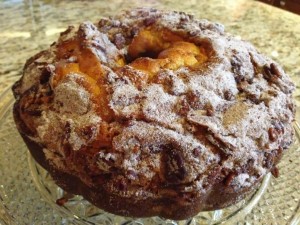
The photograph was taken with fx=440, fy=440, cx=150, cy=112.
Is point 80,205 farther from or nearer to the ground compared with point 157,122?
nearer to the ground

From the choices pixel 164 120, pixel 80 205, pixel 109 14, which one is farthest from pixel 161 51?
pixel 109 14

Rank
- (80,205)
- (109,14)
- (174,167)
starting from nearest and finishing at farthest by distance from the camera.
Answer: (174,167)
(80,205)
(109,14)

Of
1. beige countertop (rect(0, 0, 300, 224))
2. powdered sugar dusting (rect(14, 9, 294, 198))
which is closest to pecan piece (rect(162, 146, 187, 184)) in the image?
powdered sugar dusting (rect(14, 9, 294, 198))

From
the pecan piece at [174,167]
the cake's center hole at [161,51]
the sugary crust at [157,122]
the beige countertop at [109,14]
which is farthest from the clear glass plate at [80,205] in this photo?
the beige countertop at [109,14]

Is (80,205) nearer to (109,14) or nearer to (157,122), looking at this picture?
(157,122)

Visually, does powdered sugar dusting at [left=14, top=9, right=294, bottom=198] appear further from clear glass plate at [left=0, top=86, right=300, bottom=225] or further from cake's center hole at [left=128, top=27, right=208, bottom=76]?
clear glass plate at [left=0, top=86, right=300, bottom=225]

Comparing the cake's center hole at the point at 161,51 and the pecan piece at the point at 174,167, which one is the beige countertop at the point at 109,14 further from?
the pecan piece at the point at 174,167
